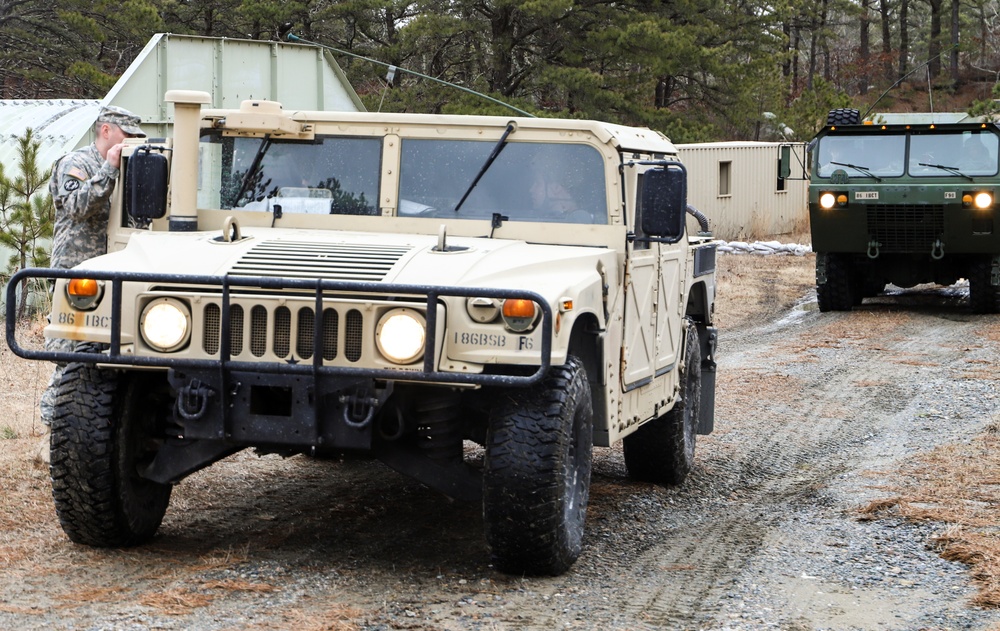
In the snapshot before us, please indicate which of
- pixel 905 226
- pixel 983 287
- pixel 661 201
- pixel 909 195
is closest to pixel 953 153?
pixel 909 195

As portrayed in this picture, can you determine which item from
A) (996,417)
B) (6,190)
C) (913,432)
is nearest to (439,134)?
(913,432)

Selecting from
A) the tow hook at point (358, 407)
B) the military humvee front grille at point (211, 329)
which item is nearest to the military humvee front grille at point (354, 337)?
the tow hook at point (358, 407)

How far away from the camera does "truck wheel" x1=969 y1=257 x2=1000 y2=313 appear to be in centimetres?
1608

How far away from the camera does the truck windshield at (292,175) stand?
19.5ft

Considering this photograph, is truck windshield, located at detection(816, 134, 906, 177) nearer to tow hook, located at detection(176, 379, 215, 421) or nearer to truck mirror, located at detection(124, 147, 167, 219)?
truck mirror, located at detection(124, 147, 167, 219)

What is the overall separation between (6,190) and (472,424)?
826cm

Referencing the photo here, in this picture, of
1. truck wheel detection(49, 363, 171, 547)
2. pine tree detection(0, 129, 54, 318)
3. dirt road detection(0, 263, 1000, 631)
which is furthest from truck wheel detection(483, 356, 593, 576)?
pine tree detection(0, 129, 54, 318)

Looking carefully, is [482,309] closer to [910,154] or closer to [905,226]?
[905,226]

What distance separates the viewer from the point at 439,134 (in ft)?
19.5

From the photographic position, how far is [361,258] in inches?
199

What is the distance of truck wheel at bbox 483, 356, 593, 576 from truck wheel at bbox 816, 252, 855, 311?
1221 centimetres

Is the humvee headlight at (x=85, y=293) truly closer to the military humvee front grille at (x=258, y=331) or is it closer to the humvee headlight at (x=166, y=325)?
the humvee headlight at (x=166, y=325)

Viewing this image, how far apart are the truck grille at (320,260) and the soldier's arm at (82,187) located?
152cm

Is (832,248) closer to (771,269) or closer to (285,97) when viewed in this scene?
(771,269)
